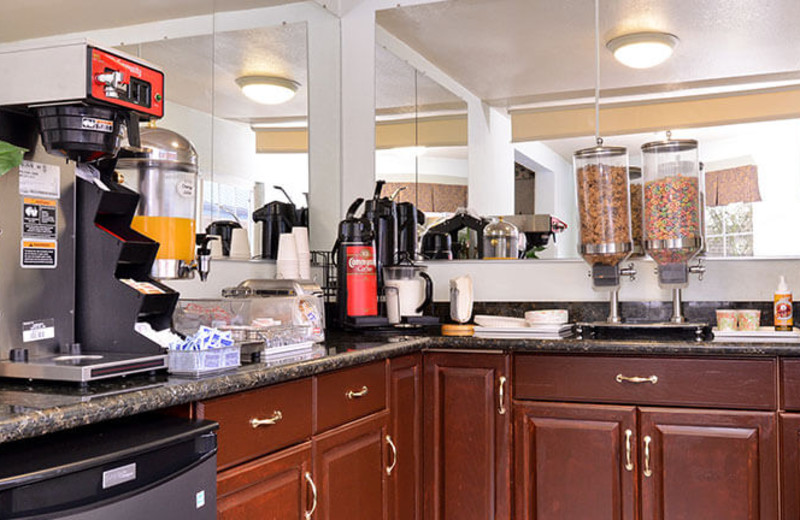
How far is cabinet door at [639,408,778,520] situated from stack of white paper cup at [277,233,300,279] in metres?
1.35

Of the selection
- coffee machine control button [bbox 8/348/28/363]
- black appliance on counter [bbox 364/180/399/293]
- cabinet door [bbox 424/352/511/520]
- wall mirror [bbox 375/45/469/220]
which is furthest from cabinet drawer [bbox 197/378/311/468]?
wall mirror [bbox 375/45/469/220]

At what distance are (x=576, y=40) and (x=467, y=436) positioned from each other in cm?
168

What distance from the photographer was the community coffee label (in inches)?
115

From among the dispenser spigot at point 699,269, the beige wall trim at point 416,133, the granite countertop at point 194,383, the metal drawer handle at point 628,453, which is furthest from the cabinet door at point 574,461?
the beige wall trim at point 416,133

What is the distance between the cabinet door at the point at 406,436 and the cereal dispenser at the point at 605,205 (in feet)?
2.58

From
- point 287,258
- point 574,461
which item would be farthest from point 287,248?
point 574,461

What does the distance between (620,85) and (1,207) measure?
2.42 meters

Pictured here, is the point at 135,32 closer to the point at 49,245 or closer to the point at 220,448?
the point at 49,245

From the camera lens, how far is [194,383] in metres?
1.54

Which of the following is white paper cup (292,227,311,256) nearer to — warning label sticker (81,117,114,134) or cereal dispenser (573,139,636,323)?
cereal dispenser (573,139,636,323)

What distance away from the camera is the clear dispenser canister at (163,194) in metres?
1.92

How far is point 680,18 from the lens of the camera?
10.2 feet

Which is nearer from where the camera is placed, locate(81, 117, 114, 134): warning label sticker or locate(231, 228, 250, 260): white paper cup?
locate(81, 117, 114, 134): warning label sticker

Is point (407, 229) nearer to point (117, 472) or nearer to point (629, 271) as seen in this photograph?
point (629, 271)
